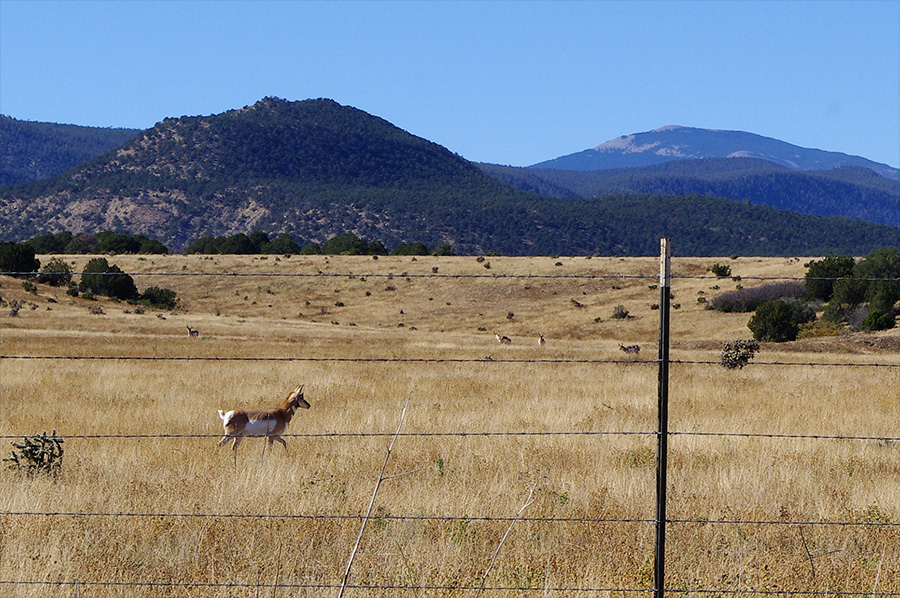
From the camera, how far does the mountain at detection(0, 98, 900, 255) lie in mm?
153000

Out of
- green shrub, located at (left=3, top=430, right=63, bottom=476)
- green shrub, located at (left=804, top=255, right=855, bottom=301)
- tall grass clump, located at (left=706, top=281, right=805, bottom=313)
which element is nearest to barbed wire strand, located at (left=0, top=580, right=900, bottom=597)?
green shrub, located at (left=3, top=430, right=63, bottom=476)

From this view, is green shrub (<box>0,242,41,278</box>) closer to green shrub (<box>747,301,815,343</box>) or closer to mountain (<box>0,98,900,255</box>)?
green shrub (<box>747,301,815,343</box>)

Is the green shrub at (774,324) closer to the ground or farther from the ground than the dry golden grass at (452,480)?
closer to the ground

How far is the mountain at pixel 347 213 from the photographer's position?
502ft

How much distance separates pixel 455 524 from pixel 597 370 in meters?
14.2

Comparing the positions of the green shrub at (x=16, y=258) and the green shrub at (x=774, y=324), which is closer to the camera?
the green shrub at (x=774, y=324)

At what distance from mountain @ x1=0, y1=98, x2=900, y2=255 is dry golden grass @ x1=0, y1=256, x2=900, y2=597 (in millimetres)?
127766

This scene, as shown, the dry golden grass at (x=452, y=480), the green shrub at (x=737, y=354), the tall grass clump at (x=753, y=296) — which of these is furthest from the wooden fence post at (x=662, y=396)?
the tall grass clump at (x=753, y=296)

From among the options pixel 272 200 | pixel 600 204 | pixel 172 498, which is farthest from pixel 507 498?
pixel 600 204

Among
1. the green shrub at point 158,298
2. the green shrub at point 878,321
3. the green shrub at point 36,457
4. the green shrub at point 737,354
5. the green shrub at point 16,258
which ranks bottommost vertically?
the green shrub at point 158,298

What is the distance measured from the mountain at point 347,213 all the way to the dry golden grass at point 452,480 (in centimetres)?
12777

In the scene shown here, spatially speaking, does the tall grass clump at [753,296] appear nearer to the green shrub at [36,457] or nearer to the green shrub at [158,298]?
the green shrub at [158,298]

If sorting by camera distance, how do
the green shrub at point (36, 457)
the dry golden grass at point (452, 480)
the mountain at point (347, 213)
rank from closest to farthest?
the dry golden grass at point (452, 480)
the green shrub at point (36, 457)
the mountain at point (347, 213)

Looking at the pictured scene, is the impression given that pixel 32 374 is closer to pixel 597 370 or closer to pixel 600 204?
pixel 597 370
